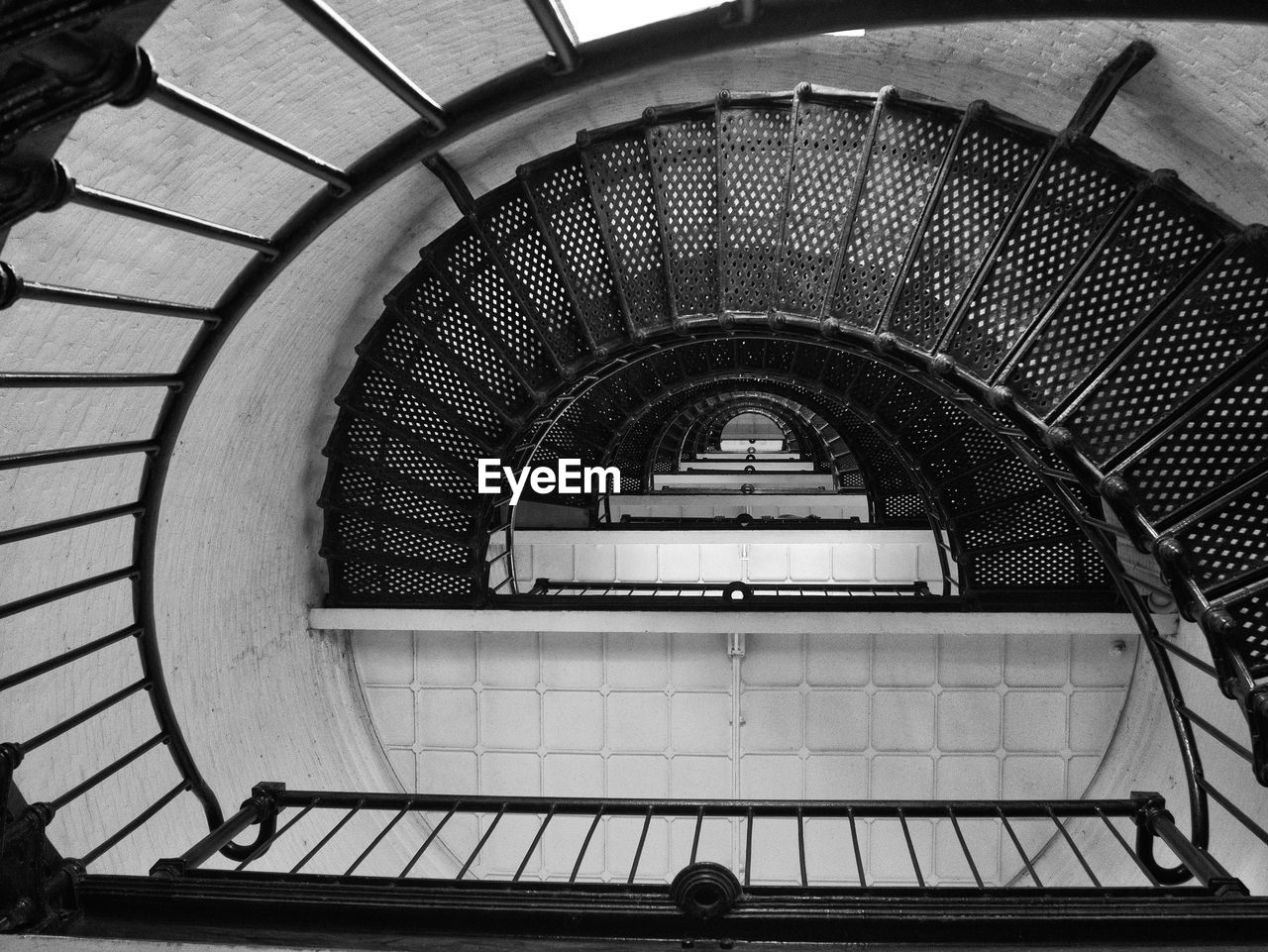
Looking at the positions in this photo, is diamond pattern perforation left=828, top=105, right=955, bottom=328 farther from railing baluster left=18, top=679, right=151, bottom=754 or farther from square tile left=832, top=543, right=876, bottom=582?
square tile left=832, top=543, right=876, bottom=582

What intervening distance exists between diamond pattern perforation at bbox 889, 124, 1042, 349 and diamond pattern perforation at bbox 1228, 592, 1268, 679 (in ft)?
3.96

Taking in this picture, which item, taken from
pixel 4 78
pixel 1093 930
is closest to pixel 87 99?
pixel 4 78

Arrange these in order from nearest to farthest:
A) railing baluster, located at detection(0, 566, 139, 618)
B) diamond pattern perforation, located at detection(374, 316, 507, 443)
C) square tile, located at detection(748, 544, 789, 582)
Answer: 1. railing baluster, located at detection(0, 566, 139, 618)
2. diamond pattern perforation, located at detection(374, 316, 507, 443)
3. square tile, located at detection(748, 544, 789, 582)

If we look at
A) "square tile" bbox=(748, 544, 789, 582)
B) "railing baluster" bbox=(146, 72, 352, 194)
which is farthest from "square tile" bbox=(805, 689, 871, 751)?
"railing baluster" bbox=(146, 72, 352, 194)

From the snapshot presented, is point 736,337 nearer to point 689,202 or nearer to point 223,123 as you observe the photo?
point 689,202

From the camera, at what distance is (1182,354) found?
232 centimetres

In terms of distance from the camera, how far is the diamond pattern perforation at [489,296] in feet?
11.5

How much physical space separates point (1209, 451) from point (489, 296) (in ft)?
9.21

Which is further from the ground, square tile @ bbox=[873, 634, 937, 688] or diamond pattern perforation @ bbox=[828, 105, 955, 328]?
diamond pattern perforation @ bbox=[828, 105, 955, 328]

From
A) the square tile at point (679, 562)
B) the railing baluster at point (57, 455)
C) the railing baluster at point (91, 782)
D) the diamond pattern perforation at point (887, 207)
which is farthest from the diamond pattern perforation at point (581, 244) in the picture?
the square tile at point (679, 562)

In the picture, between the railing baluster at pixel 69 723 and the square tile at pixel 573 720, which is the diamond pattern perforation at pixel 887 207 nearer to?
the railing baluster at pixel 69 723

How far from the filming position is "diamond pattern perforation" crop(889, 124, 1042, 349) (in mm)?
2562

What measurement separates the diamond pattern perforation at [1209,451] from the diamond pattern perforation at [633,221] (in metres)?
1.80

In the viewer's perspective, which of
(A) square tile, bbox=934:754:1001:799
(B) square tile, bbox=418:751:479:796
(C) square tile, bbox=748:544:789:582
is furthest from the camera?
(C) square tile, bbox=748:544:789:582
